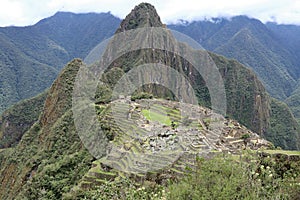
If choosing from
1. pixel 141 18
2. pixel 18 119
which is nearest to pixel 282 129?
pixel 141 18

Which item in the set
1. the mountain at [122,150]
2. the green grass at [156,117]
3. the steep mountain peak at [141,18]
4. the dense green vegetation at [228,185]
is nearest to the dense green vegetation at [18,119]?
the mountain at [122,150]

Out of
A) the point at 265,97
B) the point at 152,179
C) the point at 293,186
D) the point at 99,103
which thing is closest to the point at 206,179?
the point at 293,186

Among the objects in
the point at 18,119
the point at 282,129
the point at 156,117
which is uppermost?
the point at 156,117

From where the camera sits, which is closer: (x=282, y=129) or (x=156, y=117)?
(x=156, y=117)

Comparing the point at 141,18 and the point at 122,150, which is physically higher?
the point at 141,18

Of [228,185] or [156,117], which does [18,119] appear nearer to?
[156,117]

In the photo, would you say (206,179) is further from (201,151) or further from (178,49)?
(178,49)

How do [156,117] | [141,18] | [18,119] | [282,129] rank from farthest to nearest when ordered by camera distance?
[282,129] < [141,18] < [18,119] < [156,117]

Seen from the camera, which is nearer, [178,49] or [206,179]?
[206,179]

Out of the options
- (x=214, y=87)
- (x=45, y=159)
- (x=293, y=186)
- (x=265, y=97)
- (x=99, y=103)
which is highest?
(x=293, y=186)
